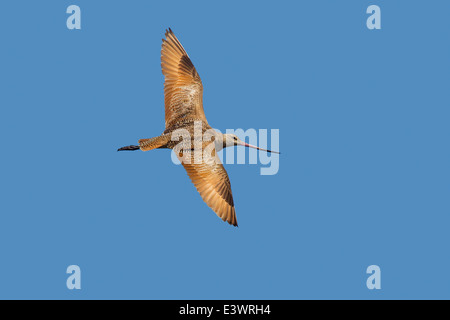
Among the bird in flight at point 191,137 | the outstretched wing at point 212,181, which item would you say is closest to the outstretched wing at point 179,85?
the bird in flight at point 191,137

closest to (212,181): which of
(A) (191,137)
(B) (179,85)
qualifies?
(A) (191,137)

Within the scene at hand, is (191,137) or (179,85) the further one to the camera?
(179,85)

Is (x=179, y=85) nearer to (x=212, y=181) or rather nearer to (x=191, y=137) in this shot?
(x=191, y=137)

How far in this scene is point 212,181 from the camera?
29.2 feet

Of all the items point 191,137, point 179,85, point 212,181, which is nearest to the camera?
point 212,181

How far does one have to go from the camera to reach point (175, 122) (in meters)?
9.55

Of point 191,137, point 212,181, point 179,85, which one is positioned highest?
point 179,85

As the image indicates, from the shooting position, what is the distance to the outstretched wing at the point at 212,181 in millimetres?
8812

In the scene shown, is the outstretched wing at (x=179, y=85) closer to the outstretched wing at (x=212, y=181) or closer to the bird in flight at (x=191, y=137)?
the bird in flight at (x=191, y=137)

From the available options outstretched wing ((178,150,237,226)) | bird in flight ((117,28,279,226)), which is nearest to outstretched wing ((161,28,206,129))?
bird in flight ((117,28,279,226))

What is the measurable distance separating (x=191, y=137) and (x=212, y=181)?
2.56 feet

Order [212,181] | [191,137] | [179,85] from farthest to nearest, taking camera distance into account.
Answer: [179,85]
[191,137]
[212,181]

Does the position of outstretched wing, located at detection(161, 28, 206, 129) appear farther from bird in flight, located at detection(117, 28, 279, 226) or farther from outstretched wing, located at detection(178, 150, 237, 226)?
outstretched wing, located at detection(178, 150, 237, 226)

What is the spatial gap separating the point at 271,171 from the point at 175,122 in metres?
1.88
